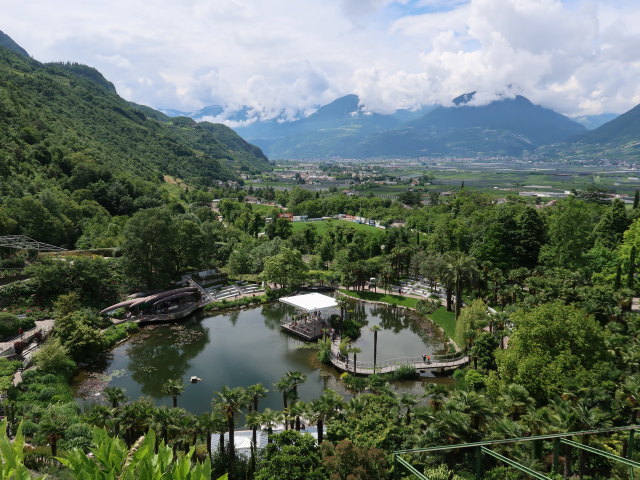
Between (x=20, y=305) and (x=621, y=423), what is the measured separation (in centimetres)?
4506

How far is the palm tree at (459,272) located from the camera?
38.7m

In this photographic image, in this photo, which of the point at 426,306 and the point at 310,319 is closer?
the point at 310,319

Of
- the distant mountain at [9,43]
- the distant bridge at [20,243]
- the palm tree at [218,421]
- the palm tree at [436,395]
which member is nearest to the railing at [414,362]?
the palm tree at [436,395]

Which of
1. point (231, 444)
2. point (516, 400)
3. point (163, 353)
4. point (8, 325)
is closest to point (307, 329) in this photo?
point (163, 353)

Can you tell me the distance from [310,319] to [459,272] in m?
15.0

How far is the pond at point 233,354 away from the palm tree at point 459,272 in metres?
4.98

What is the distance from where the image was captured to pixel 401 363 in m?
31.8

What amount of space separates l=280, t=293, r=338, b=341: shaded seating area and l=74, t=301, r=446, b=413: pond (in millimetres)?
1040

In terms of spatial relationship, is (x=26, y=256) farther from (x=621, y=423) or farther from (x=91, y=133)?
(x=91, y=133)

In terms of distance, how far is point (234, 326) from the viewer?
41125 mm

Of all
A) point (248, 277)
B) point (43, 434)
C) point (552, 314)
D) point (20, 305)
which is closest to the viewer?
point (43, 434)

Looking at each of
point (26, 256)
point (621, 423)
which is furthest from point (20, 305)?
point (621, 423)

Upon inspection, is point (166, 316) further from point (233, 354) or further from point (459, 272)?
point (459, 272)

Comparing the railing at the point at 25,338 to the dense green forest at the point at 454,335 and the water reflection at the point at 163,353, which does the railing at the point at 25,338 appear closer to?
the dense green forest at the point at 454,335
